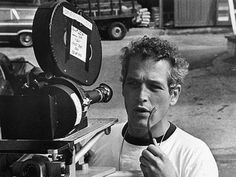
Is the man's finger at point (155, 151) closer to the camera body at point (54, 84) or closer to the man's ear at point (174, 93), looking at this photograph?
the camera body at point (54, 84)

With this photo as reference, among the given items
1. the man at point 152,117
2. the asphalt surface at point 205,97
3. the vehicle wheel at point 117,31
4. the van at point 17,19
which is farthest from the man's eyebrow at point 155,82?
the vehicle wheel at point 117,31

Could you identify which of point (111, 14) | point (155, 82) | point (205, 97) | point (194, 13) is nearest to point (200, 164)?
point (155, 82)

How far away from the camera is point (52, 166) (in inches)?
59.1

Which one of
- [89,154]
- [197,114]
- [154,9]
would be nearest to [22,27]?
[154,9]

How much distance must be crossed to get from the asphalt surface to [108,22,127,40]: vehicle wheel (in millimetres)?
217

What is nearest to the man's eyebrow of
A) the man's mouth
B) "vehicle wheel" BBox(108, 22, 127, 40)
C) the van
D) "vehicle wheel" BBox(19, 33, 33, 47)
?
the man's mouth

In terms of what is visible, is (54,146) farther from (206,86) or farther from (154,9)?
(154,9)

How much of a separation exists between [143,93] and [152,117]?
0.09 m

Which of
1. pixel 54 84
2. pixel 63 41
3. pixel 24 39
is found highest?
pixel 63 41

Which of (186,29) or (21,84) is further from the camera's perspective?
(186,29)

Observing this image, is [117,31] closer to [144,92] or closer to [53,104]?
[144,92]

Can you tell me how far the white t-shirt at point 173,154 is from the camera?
1.91m

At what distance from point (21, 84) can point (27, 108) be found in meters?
0.15

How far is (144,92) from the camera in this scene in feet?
6.34
